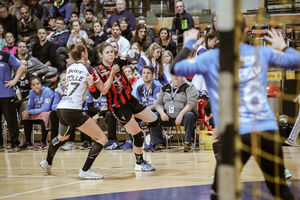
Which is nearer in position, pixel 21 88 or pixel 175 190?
pixel 175 190

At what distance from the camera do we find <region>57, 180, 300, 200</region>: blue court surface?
15.9ft

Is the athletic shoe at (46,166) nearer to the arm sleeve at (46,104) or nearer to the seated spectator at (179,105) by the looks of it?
the seated spectator at (179,105)

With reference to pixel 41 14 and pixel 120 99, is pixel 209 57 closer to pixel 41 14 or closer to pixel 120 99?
pixel 120 99

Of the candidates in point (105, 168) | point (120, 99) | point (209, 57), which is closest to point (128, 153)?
point (105, 168)

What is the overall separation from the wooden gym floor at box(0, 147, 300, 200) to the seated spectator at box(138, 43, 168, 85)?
1792 mm

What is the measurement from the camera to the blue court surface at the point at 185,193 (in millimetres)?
4831

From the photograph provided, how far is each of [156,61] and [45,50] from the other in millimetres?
3578

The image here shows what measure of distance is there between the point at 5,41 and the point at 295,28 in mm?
7183

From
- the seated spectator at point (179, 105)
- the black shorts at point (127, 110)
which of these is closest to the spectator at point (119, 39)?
the seated spectator at point (179, 105)

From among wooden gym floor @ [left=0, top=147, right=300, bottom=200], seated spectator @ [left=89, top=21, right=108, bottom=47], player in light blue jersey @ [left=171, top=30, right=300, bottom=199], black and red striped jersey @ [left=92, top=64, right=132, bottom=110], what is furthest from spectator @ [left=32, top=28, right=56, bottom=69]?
player in light blue jersey @ [left=171, top=30, right=300, bottom=199]

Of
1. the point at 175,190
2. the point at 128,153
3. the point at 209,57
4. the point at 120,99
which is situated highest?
the point at 209,57

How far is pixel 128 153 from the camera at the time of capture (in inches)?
373

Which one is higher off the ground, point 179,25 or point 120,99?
point 179,25

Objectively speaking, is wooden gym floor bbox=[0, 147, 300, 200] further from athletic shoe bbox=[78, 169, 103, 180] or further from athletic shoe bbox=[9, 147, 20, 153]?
athletic shoe bbox=[9, 147, 20, 153]
